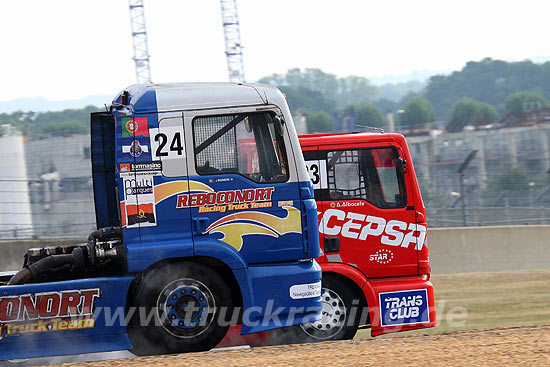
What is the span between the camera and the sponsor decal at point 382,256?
29.4ft

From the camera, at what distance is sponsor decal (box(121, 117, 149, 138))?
283 inches

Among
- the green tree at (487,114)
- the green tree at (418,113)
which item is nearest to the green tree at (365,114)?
the green tree at (418,113)

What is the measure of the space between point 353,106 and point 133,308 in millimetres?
68578

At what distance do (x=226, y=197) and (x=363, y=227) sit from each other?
7.57 feet

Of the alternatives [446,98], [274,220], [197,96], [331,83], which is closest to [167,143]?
[197,96]

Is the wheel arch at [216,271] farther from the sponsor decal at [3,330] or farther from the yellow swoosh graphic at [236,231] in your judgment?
the sponsor decal at [3,330]

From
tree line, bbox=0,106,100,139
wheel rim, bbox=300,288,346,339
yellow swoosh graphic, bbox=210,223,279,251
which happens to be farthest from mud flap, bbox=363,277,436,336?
tree line, bbox=0,106,100,139

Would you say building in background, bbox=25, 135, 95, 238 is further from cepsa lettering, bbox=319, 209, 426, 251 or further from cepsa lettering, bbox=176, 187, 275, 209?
cepsa lettering, bbox=176, 187, 275, 209

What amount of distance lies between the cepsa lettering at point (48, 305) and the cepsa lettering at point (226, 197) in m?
1.18

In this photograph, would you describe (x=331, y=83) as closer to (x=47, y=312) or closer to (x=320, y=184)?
(x=320, y=184)

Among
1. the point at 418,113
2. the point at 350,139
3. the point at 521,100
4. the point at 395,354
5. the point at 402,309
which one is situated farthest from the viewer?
the point at 521,100

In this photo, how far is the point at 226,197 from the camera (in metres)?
7.24

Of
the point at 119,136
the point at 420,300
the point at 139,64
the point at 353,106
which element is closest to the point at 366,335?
the point at 420,300

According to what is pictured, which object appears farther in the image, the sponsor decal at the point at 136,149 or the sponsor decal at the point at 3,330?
the sponsor decal at the point at 136,149
